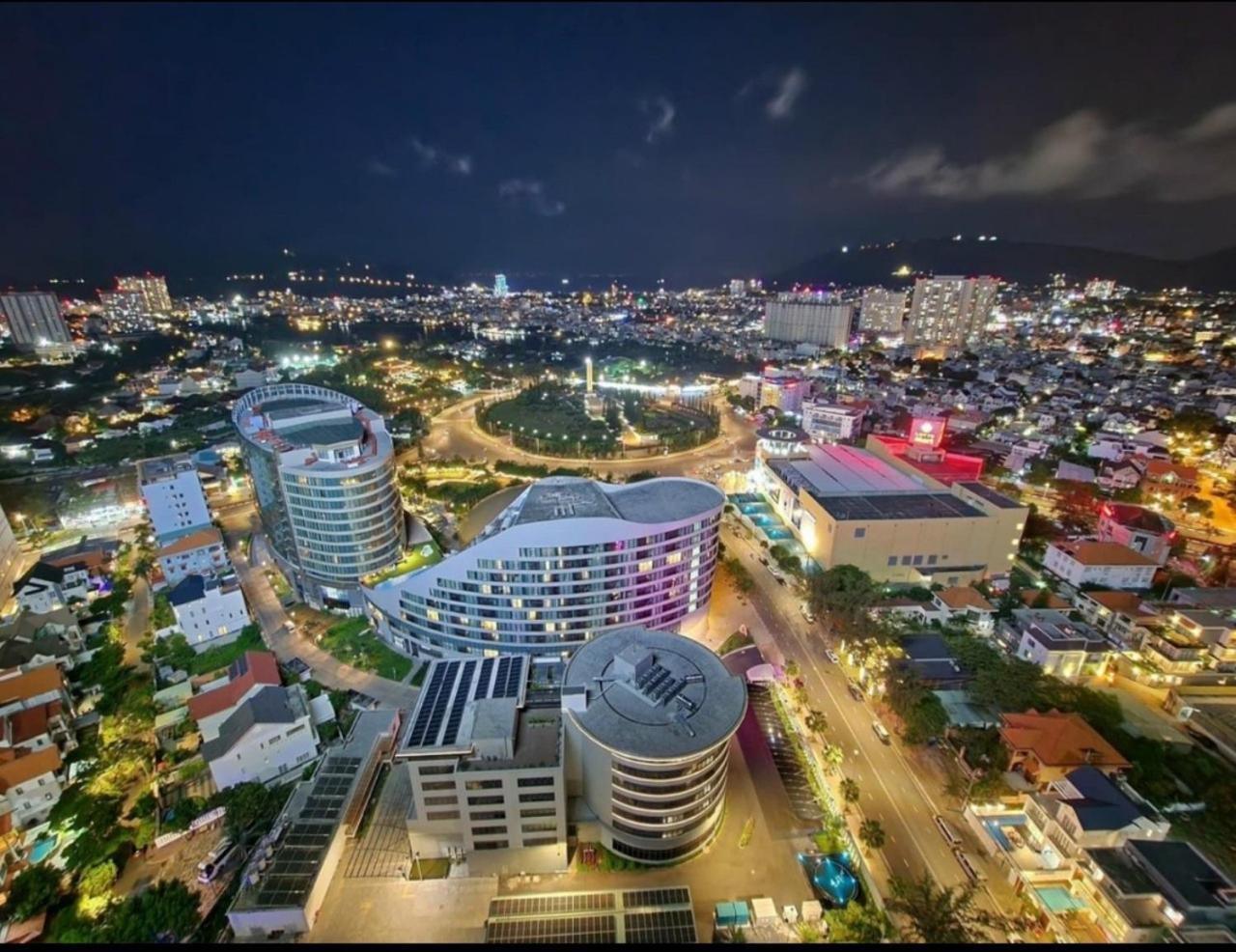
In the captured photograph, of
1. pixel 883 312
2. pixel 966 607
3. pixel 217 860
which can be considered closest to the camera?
pixel 217 860

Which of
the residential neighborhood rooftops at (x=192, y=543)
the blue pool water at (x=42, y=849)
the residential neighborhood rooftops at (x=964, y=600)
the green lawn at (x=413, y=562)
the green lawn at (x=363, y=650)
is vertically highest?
the residential neighborhood rooftops at (x=192, y=543)

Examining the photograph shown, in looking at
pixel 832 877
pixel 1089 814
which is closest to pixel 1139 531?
pixel 1089 814

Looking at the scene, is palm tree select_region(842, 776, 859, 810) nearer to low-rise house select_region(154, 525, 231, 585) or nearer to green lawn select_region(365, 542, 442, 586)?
green lawn select_region(365, 542, 442, 586)

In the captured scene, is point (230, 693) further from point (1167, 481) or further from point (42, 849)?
point (1167, 481)

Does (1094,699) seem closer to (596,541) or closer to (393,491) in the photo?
(596,541)

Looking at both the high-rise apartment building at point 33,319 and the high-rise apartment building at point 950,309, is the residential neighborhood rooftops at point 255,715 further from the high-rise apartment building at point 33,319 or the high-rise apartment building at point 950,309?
the high-rise apartment building at point 950,309

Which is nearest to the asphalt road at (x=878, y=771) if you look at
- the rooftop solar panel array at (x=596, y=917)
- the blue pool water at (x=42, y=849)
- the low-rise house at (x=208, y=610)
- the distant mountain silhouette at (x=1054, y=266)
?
the rooftop solar panel array at (x=596, y=917)

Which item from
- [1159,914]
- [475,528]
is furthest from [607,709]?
[475,528]
